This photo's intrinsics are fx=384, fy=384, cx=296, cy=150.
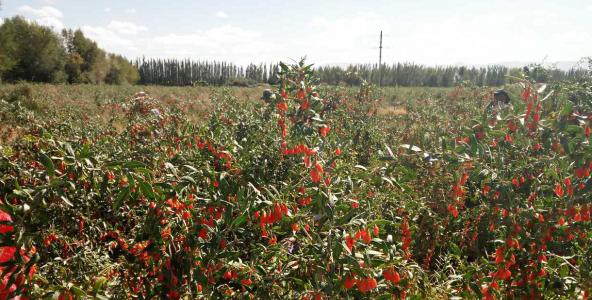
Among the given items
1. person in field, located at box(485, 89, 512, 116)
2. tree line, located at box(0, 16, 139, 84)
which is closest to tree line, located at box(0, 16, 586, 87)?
tree line, located at box(0, 16, 139, 84)

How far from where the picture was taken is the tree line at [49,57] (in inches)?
1083

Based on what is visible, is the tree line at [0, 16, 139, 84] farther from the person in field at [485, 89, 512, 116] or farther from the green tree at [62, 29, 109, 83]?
the person in field at [485, 89, 512, 116]

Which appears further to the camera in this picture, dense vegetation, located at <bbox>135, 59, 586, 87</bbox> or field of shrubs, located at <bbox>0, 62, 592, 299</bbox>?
dense vegetation, located at <bbox>135, 59, 586, 87</bbox>

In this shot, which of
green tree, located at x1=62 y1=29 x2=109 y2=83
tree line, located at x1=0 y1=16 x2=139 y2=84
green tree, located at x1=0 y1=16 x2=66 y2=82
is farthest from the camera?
green tree, located at x1=62 y1=29 x2=109 y2=83

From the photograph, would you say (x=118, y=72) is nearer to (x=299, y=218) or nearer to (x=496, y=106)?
(x=496, y=106)

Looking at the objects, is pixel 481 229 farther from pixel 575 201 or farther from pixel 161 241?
pixel 161 241

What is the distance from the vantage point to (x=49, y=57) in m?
29.3

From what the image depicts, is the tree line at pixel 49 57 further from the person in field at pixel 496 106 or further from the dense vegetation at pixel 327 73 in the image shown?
the person in field at pixel 496 106

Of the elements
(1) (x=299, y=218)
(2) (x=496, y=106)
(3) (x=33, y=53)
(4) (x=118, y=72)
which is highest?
(3) (x=33, y=53)

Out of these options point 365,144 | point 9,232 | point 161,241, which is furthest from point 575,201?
point 365,144

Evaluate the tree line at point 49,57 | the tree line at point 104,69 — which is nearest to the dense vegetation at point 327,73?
the tree line at point 104,69

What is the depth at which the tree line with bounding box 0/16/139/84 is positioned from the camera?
27.5 metres

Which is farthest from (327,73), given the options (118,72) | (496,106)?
(496,106)

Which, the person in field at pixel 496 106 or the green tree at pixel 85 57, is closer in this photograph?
the person in field at pixel 496 106
